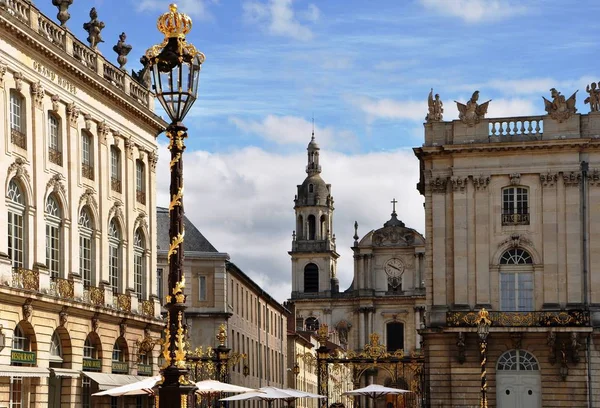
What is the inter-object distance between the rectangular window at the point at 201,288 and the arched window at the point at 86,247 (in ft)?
87.2

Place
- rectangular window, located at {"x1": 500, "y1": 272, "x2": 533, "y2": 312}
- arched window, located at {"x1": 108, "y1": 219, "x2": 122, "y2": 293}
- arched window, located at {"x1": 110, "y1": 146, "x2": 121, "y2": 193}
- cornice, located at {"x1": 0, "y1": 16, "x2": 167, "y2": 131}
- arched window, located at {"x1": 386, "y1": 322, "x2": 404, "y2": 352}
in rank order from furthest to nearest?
arched window, located at {"x1": 386, "y1": 322, "x2": 404, "y2": 352} → rectangular window, located at {"x1": 500, "y1": 272, "x2": 533, "y2": 312} → arched window, located at {"x1": 110, "y1": 146, "x2": 121, "y2": 193} → arched window, located at {"x1": 108, "y1": 219, "x2": 122, "y2": 293} → cornice, located at {"x1": 0, "y1": 16, "x2": 167, "y2": 131}

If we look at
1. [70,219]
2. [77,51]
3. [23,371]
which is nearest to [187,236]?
[77,51]

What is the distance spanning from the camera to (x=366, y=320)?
404 ft

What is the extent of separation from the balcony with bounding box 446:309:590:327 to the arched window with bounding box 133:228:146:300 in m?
13.0

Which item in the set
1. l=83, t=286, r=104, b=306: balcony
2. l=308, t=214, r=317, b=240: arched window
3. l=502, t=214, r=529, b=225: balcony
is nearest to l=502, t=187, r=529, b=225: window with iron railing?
l=502, t=214, r=529, b=225: balcony

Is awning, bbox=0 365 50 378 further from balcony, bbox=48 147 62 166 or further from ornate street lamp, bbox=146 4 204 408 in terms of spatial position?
ornate street lamp, bbox=146 4 204 408

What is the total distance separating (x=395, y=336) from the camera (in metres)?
123

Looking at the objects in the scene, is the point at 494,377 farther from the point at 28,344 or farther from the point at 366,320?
the point at 366,320

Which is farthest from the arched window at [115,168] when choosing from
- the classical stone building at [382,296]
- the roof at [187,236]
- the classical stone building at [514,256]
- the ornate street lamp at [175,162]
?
the classical stone building at [382,296]

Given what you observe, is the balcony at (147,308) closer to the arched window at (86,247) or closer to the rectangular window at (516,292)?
the arched window at (86,247)

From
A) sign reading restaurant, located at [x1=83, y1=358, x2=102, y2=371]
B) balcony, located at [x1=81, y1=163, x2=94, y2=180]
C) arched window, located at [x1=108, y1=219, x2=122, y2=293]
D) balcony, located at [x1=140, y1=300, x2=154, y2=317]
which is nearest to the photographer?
sign reading restaurant, located at [x1=83, y1=358, x2=102, y2=371]

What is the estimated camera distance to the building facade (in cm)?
4147

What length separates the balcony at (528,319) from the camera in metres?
57.0

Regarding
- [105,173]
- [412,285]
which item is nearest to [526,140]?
[105,173]
